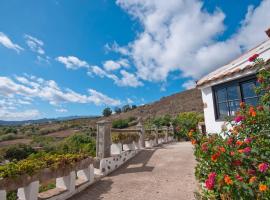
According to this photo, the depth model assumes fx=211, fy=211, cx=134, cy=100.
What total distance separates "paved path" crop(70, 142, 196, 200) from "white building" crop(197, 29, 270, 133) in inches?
78.3

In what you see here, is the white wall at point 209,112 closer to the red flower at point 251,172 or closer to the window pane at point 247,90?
the window pane at point 247,90

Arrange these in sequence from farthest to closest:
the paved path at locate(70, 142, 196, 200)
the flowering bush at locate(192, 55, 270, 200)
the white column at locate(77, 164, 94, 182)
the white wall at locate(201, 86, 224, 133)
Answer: the white wall at locate(201, 86, 224, 133) < the white column at locate(77, 164, 94, 182) < the paved path at locate(70, 142, 196, 200) < the flowering bush at locate(192, 55, 270, 200)

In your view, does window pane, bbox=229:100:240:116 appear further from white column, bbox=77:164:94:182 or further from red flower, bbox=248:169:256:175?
white column, bbox=77:164:94:182

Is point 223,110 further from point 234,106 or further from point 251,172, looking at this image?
point 251,172

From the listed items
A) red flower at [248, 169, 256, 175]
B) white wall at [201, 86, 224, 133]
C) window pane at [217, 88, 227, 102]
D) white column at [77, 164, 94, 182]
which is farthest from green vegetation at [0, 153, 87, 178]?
window pane at [217, 88, 227, 102]

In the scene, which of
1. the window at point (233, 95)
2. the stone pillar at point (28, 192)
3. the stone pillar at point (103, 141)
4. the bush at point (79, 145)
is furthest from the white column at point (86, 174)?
the window at point (233, 95)

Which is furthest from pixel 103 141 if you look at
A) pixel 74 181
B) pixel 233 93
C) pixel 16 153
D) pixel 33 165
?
pixel 16 153

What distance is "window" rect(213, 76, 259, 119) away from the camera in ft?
20.3

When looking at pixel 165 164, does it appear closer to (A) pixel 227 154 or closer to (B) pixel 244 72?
(B) pixel 244 72

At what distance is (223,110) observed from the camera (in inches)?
282

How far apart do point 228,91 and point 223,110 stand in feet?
2.24

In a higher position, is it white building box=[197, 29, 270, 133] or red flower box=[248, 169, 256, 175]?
white building box=[197, 29, 270, 133]

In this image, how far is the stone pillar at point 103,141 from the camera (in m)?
7.86

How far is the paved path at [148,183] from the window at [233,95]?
2.43 m
